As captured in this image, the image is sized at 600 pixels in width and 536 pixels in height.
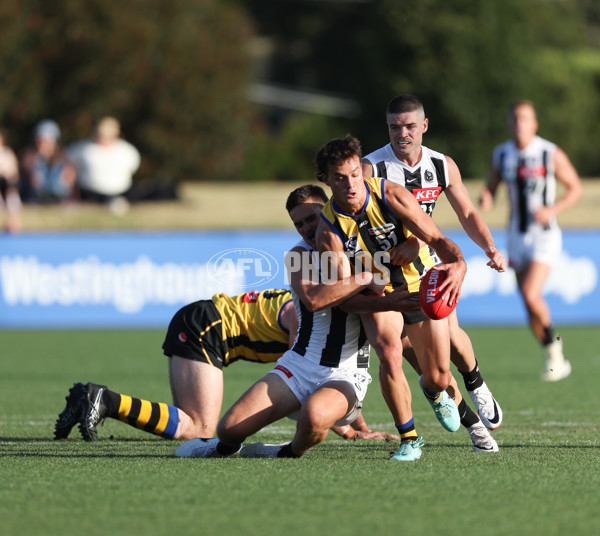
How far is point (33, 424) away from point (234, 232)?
8972 mm

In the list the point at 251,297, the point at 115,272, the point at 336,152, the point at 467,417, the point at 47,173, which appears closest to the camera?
the point at 336,152

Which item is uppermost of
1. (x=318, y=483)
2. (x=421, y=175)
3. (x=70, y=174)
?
(x=70, y=174)

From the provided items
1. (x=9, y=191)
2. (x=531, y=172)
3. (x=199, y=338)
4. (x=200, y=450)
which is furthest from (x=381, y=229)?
(x=9, y=191)

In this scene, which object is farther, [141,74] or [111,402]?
[141,74]

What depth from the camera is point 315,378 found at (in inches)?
240

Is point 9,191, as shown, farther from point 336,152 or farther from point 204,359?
point 336,152

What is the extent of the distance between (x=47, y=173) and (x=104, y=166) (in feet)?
3.06

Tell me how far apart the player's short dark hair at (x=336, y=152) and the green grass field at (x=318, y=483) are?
4.87ft

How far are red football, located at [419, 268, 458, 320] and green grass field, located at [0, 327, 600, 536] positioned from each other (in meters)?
0.74

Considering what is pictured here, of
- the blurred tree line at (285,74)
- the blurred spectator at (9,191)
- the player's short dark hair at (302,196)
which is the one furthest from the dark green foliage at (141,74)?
the player's short dark hair at (302,196)

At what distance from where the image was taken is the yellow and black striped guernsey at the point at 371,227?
231 inches

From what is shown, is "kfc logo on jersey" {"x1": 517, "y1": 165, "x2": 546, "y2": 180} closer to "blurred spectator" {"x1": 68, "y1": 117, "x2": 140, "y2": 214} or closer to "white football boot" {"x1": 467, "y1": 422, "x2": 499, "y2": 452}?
"white football boot" {"x1": 467, "y1": 422, "x2": 499, "y2": 452}

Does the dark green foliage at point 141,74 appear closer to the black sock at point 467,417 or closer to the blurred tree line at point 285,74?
the blurred tree line at point 285,74

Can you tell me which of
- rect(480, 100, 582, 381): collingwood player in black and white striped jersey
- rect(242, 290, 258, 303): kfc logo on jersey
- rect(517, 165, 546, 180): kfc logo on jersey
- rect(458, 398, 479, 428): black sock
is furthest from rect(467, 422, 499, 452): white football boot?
rect(517, 165, 546, 180): kfc logo on jersey
